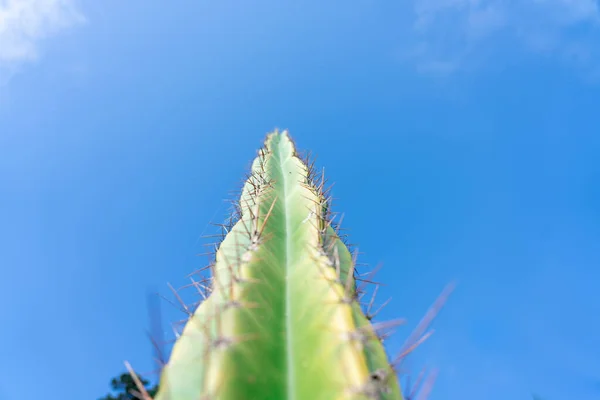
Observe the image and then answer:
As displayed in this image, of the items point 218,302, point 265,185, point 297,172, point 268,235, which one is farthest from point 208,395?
point 297,172

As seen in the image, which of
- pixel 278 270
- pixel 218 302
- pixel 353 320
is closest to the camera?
pixel 353 320

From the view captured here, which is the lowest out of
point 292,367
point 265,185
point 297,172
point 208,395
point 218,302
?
point 208,395

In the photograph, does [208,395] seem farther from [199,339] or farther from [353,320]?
[353,320]

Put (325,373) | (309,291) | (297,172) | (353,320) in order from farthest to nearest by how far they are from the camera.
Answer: (297,172), (309,291), (353,320), (325,373)

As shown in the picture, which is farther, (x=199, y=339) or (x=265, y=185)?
(x=265, y=185)

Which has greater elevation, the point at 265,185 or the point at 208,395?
the point at 265,185
